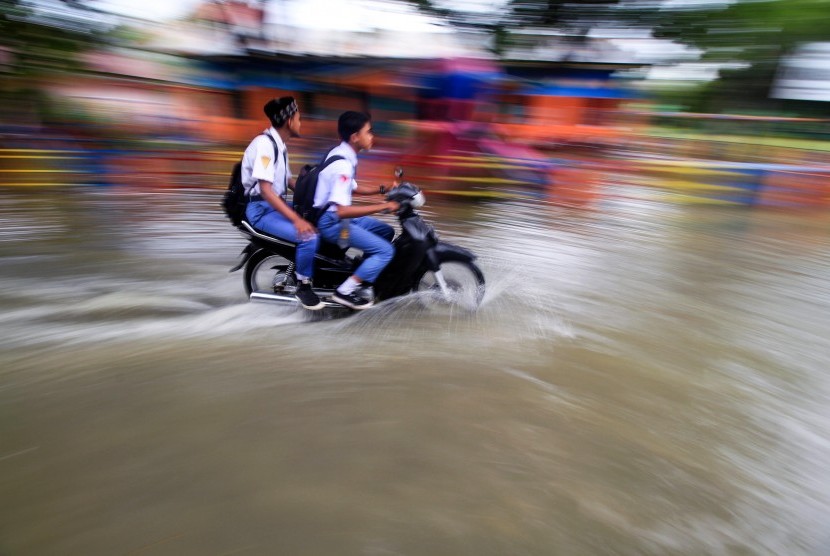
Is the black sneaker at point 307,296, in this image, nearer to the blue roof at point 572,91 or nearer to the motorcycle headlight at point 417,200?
the motorcycle headlight at point 417,200

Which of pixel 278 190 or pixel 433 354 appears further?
pixel 278 190

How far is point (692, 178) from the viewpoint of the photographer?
31.9 ft

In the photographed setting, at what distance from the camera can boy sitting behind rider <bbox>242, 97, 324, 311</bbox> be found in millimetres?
3506

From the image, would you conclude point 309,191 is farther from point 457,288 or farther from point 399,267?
point 457,288

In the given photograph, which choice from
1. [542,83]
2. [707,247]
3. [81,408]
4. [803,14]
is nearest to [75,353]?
[81,408]

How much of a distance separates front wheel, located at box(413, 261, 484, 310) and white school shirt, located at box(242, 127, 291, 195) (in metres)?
1.26

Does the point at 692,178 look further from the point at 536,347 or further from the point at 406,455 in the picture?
Result: the point at 406,455

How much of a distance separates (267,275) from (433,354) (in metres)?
1.66

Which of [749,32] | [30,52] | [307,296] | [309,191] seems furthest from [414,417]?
[749,32]

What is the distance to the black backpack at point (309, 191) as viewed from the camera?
358cm

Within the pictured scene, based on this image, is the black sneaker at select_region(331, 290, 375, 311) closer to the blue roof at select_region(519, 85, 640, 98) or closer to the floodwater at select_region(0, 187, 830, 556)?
the floodwater at select_region(0, 187, 830, 556)

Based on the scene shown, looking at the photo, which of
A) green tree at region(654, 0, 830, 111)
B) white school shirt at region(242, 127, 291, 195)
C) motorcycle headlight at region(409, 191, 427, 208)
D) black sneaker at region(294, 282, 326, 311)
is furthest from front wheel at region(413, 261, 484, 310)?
green tree at region(654, 0, 830, 111)

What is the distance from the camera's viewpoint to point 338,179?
3500 mm

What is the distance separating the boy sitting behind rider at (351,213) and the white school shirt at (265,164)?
0.99 ft
